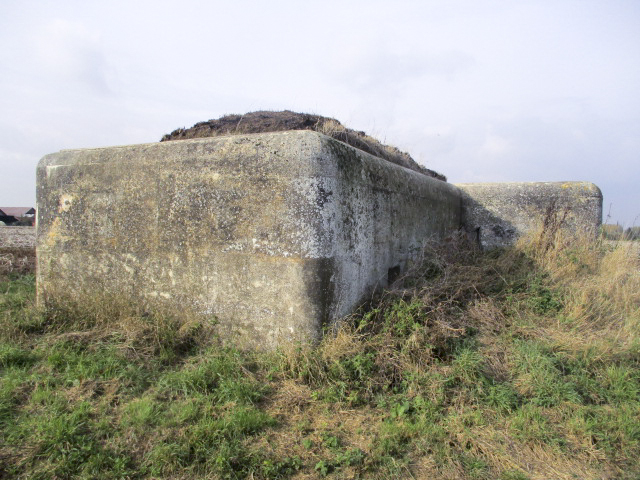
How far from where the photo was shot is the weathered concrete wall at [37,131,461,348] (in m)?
A: 3.31

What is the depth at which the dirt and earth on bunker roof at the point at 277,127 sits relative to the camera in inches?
178

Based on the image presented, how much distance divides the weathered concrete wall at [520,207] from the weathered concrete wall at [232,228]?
113 inches

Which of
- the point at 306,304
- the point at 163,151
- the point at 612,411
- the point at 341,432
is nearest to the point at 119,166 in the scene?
the point at 163,151

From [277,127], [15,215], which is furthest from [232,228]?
[15,215]

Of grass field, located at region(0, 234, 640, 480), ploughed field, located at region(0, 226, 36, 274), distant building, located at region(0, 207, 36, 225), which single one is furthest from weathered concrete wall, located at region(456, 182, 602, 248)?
distant building, located at region(0, 207, 36, 225)

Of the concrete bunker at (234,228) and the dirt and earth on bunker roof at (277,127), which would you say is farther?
the dirt and earth on bunker roof at (277,127)

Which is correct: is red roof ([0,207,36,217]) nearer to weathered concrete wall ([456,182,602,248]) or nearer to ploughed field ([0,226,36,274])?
ploughed field ([0,226,36,274])

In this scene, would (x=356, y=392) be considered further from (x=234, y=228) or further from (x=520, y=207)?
(x=520, y=207)

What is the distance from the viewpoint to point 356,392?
113 inches

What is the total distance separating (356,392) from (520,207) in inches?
197

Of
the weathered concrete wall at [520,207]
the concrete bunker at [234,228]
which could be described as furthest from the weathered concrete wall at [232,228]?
the weathered concrete wall at [520,207]

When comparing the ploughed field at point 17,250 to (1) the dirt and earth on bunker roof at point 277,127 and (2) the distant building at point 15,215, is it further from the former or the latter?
(2) the distant building at point 15,215

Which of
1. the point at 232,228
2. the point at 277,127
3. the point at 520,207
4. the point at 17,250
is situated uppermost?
the point at 277,127

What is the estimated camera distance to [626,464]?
2.42m
